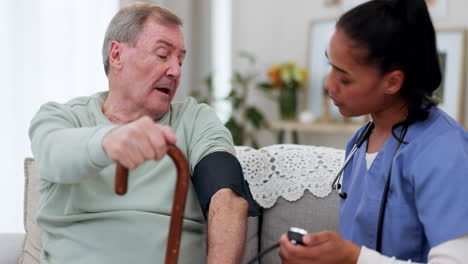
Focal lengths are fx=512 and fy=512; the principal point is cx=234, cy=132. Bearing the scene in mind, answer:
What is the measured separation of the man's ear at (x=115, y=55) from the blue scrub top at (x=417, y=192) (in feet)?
2.49

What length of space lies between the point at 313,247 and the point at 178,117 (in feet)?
2.35

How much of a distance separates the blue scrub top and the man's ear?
29.9 inches

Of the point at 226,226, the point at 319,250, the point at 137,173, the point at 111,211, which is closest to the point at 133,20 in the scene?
the point at 137,173

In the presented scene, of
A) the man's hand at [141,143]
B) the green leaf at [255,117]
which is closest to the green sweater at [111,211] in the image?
the man's hand at [141,143]

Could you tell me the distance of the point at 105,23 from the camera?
8.71 ft

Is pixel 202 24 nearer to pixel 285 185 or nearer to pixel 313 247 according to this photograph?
pixel 285 185

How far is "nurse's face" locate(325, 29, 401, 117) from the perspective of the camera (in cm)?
97

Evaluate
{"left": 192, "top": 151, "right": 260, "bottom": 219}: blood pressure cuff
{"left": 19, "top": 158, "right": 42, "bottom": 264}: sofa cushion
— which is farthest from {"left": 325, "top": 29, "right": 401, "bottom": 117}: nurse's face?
{"left": 19, "top": 158, "right": 42, "bottom": 264}: sofa cushion

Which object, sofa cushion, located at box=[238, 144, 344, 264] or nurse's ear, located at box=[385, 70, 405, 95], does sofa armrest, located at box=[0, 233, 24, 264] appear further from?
nurse's ear, located at box=[385, 70, 405, 95]

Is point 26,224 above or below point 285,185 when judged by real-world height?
below

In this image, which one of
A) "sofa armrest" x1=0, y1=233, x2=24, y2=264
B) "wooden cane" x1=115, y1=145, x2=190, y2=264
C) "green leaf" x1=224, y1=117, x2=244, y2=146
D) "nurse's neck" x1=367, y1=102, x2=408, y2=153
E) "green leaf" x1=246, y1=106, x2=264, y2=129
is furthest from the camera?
"green leaf" x1=246, y1=106, x2=264, y2=129

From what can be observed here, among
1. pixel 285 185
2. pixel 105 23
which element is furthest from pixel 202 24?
pixel 285 185

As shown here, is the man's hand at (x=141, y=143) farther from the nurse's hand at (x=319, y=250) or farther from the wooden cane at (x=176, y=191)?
the nurse's hand at (x=319, y=250)

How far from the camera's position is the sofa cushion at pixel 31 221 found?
5.10ft
